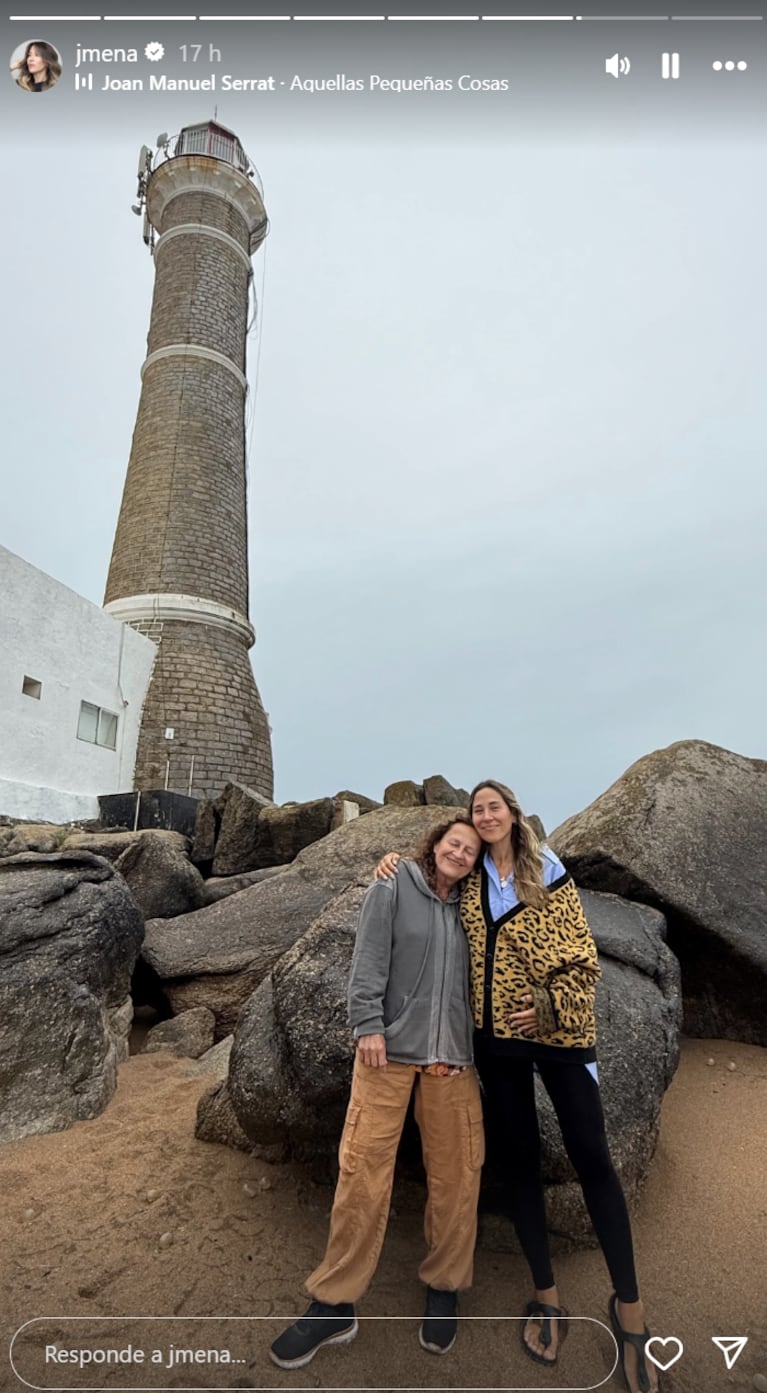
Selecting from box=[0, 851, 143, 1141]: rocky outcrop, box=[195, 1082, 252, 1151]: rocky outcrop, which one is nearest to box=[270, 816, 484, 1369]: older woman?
box=[195, 1082, 252, 1151]: rocky outcrop

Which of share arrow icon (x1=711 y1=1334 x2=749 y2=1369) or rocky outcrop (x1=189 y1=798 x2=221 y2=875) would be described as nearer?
share arrow icon (x1=711 y1=1334 x2=749 y2=1369)

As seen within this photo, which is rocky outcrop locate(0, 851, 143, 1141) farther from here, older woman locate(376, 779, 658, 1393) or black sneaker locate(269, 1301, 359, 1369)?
older woman locate(376, 779, 658, 1393)

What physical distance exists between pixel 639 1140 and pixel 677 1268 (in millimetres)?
471

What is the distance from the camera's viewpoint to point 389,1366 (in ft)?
8.11

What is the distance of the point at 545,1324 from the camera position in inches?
101

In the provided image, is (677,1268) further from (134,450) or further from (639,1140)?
(134,450)

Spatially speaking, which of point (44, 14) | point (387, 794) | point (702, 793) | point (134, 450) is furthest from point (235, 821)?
point (134, 450)

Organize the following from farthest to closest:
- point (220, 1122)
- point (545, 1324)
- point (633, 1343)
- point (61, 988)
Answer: point (61, 988)
point (220, 1122)
point (545, 1324)
point (633, 1343)

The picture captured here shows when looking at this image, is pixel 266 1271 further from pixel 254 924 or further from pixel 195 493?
pixel 195 493

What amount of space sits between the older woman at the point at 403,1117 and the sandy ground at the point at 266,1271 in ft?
0.56

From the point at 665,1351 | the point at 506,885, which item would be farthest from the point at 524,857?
the point at 665,1351

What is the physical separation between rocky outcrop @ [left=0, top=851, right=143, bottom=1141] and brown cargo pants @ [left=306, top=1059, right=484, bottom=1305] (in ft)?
7.76

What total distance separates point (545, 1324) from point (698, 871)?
297cm

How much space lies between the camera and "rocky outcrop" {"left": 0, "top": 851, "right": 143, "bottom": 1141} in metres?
4.19
